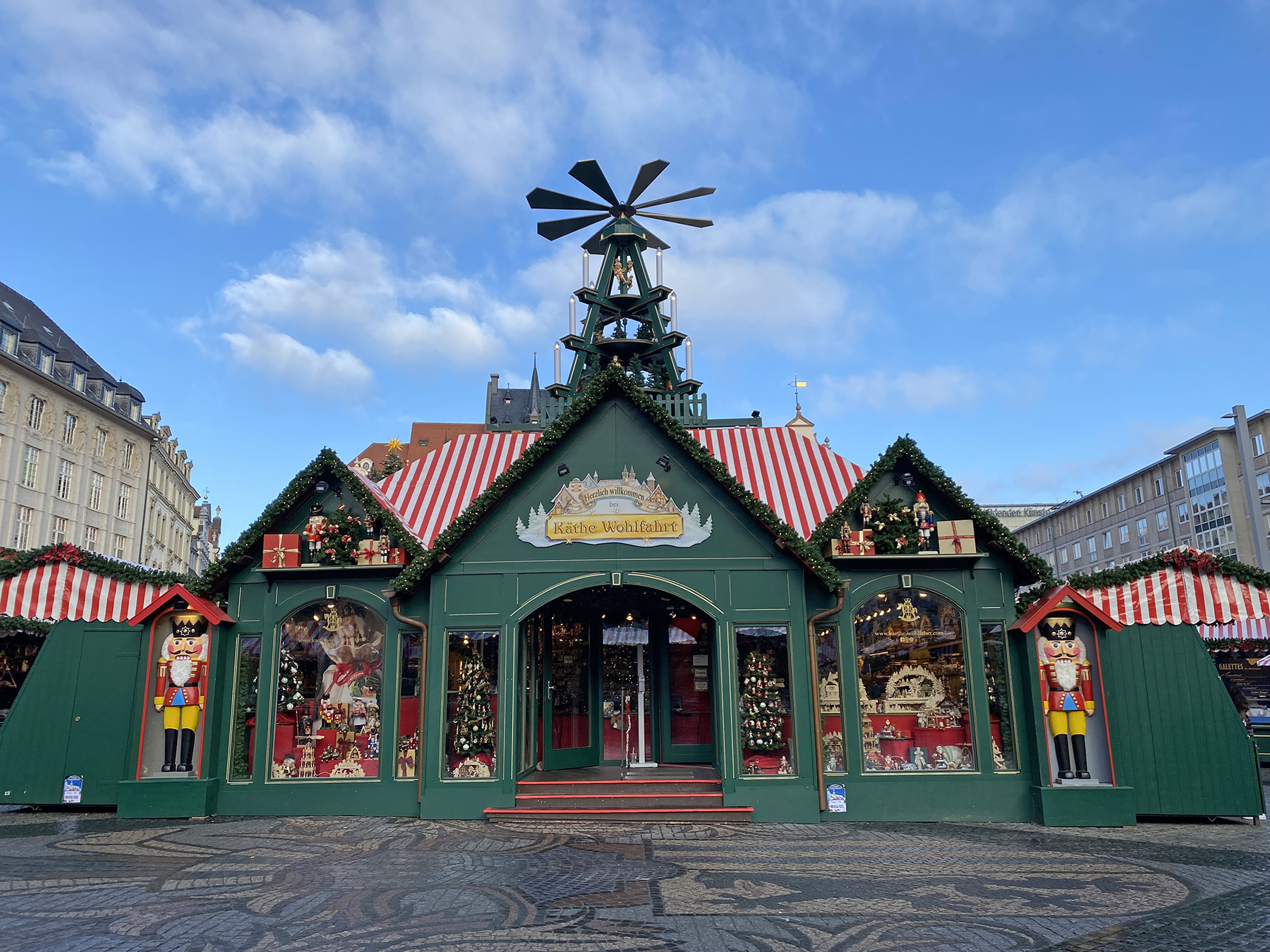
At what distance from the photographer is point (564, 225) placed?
2186 centimetres

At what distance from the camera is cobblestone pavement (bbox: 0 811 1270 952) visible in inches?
262

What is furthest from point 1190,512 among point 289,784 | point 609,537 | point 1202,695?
point 289,784

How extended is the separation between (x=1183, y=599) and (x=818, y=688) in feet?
18.4

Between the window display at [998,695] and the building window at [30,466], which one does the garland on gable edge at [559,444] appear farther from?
the building window at [30,466]

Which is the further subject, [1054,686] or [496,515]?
[496,515]

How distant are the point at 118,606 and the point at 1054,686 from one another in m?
14.4

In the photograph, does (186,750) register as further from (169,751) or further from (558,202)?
(558,202)

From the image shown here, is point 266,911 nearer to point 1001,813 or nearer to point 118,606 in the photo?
point 118,606

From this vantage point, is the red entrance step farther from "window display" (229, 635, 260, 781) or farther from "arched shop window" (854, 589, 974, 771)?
"window display" (229, 635, 260, 781)

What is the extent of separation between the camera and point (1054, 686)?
1221 cm

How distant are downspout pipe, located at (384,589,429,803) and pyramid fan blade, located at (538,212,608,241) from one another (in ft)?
39.1

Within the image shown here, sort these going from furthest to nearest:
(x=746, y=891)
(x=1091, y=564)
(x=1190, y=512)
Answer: (x=1091, y=564) → (x=1190, y=512) → (x=746, y=891)

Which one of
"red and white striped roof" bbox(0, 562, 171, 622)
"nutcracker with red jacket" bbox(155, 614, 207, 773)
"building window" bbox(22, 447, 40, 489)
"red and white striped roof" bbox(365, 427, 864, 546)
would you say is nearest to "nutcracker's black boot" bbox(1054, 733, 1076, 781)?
"red and white striped roof" bbox(365, 427, 864, 546)

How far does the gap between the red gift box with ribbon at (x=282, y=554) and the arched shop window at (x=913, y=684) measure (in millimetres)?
8549
